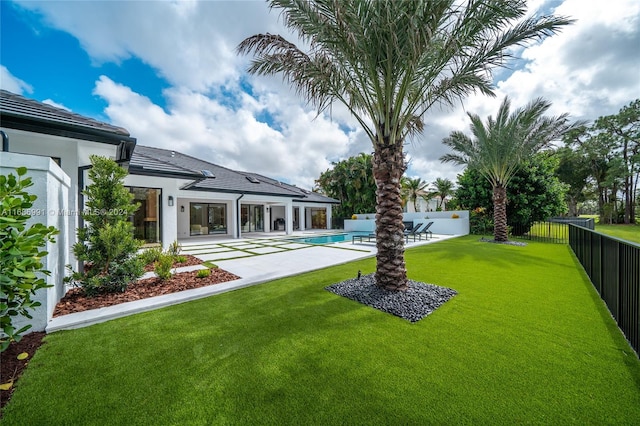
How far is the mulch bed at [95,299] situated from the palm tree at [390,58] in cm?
490

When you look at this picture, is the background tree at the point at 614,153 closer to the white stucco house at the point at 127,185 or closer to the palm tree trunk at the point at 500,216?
A: the palm tree trunk at the point at 500,216

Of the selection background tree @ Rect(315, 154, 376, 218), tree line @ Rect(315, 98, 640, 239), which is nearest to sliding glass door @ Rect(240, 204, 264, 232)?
background tree @ Rect(315, 154, 376, 218)

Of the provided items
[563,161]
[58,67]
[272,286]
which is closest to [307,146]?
[58,67]

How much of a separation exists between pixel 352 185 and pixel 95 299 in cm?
2589

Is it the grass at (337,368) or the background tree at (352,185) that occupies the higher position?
the background tree at (352,185)

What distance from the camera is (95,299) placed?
537cm

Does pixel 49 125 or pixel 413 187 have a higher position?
pixel 413 187

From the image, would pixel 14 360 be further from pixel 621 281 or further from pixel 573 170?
pixel 573 170

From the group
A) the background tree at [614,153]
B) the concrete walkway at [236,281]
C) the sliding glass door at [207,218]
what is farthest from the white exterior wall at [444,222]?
the background tree at [614,153]

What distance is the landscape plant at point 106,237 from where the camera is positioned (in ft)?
18.0

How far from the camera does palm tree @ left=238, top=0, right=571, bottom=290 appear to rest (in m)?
4.68

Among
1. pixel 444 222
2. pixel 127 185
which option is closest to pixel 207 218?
pixel 127 185

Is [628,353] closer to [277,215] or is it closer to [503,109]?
[503,109]

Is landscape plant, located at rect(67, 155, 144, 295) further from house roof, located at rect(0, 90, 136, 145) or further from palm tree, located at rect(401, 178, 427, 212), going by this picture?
palm tree, located at rect(401, 178, 427, 212)
